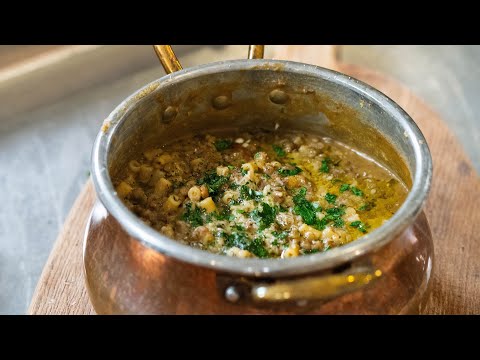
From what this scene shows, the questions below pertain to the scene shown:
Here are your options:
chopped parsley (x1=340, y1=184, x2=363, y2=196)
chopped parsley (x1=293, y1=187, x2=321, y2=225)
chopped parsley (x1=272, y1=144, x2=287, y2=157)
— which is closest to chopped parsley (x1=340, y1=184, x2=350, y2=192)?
chopped parsley (x1=340, y1=184, x2=363, y2=196)

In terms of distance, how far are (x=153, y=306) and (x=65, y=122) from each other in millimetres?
1774

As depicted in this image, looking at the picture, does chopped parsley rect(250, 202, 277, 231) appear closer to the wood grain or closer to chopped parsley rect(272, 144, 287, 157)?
chopped parsley rect(272, 144, 287, 157)

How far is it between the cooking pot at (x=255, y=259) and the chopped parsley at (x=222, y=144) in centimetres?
5

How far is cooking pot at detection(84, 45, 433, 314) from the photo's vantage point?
1.25 meters

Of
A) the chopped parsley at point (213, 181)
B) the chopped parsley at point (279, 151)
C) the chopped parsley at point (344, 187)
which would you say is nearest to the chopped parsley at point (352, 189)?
the chopped parsley at point (344, 187)

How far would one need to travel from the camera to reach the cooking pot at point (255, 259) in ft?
4.12

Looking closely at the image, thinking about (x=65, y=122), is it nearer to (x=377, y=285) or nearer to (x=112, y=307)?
(x=112, y=307)

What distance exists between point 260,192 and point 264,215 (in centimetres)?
10

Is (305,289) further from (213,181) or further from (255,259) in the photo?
(213,181)

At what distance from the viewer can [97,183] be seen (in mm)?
1390

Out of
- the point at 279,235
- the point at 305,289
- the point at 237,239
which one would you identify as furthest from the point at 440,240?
the point at 305,289

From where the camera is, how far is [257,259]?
48.9 inches

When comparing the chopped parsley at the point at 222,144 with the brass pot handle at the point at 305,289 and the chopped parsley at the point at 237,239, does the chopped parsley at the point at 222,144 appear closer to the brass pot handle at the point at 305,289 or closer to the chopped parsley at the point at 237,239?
the chopped parsley at the point at 237,239

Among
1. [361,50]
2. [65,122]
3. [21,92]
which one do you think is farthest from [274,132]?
[361,50]
